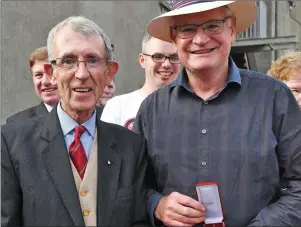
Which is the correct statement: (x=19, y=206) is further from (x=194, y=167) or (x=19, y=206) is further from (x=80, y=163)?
(x=194, y=167)

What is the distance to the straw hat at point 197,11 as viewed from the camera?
95.3 inches

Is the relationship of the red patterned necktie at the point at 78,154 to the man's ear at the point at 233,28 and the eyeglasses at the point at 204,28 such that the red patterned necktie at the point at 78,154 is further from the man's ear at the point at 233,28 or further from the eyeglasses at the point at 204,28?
the man's ear at the point at 233,28

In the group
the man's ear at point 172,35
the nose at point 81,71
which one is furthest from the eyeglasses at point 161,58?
the nose at point 81,71

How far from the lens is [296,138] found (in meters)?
2.35

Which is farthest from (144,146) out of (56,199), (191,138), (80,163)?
(56,199)

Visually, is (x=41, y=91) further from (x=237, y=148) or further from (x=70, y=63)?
(x=237, y=148)

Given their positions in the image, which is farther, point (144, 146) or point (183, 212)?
point (144, 146)

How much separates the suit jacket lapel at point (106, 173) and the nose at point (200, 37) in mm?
669

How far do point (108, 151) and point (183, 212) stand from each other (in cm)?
49

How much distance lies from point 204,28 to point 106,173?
0.93 m

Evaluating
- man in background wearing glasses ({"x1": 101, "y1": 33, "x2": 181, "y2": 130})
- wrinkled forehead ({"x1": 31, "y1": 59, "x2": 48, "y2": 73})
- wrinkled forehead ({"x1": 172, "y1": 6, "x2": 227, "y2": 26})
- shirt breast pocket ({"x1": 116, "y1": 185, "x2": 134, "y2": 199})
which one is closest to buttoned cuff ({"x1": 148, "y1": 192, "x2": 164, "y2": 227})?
shirt breast pocket ({"x1": 116, "y1": 185, "x2": 134, "y2": 199})

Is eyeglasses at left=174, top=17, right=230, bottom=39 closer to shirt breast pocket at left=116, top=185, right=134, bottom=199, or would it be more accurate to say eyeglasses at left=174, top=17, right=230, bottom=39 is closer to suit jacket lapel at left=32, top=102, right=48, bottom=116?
shirt breast pocket at left=116, top=185, right=134, bottom=199

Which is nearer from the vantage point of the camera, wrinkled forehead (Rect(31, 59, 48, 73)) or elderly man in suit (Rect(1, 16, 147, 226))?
elderly man in suit (Rect(1, 16, 147, 226))

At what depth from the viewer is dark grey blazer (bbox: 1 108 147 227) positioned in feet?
6.92
